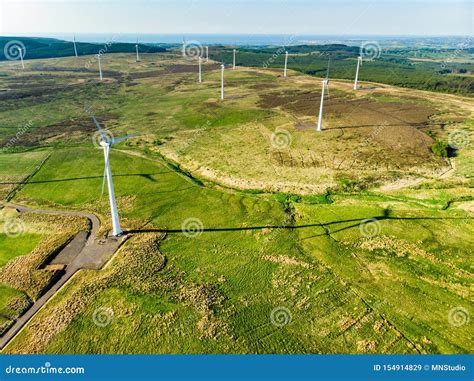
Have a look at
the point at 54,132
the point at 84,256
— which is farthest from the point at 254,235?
the point at 54,132

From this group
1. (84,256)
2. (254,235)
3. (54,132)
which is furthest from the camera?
(54,132)

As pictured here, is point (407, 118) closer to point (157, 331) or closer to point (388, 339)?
point (388, 339)

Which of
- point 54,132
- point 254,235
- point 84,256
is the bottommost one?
point 54,132

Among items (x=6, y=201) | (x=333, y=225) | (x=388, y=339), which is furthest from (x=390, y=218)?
(x=6, y=201)

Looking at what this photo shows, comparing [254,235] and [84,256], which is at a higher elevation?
[254,235]

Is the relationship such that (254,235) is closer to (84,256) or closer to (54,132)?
(84,256)

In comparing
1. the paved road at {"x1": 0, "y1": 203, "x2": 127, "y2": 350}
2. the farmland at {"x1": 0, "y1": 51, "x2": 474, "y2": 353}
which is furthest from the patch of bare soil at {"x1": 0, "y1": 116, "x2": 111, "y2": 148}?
the paved road at {"x1": 0, "y1": 203, "x2": 127, "y2": 350}

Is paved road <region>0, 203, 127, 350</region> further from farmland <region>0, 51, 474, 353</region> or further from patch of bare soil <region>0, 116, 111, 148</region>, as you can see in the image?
patch of bare soil <region>0, 116, 111, 148</region>

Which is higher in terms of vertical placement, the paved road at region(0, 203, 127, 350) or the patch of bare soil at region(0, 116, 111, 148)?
the paved road at region(0, 203, 127, 350)
